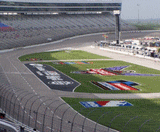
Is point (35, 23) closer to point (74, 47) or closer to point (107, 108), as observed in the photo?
point (74, 47)

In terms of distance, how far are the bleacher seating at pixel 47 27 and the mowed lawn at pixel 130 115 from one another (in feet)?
207

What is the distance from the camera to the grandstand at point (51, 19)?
4400 inches

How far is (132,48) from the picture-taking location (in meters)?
83.4

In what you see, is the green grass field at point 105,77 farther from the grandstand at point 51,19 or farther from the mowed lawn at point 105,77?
the grandstand at point 51,19

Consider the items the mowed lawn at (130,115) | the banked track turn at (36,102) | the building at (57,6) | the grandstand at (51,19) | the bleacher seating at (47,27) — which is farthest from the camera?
the building at (57,6)

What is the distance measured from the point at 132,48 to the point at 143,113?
54.2 metres

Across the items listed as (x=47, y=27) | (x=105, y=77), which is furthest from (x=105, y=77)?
(x=47, y=27)

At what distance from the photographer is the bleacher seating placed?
10449cm

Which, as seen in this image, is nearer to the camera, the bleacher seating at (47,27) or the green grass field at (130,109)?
the green grass field at (130,109)

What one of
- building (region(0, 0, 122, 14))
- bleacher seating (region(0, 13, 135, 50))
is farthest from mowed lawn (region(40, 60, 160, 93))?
building (region(0, 0, 122, 14))

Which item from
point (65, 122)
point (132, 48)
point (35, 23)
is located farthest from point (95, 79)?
point (35, 23)

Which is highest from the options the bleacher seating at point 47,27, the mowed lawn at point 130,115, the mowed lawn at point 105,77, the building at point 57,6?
the building at point 57,6

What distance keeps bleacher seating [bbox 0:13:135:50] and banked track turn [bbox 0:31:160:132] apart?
103 ft

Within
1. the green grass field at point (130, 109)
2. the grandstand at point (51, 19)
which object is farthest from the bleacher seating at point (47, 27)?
the green grass field at point (130, 109)
